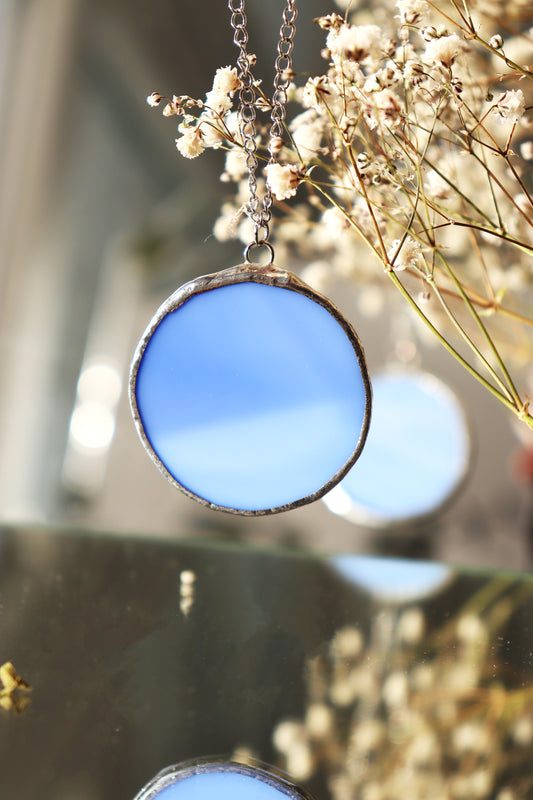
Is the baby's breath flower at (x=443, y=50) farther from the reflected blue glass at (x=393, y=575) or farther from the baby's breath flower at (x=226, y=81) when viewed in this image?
the reflected blue glass at (x=393, y=575)

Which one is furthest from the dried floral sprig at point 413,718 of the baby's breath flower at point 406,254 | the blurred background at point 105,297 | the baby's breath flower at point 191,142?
the blurred background at point 105,297

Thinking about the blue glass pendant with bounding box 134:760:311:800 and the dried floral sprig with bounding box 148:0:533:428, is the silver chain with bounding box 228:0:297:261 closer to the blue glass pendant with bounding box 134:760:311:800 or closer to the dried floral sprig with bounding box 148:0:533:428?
the dried floral sprig with bounding box 148:0:533:428

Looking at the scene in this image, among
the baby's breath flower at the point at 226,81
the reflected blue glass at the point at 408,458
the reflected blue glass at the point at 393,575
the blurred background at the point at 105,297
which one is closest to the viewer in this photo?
the baby's breath flower at the point at 226,81

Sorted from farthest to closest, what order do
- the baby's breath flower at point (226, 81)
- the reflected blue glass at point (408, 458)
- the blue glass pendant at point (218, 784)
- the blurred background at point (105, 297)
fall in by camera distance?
the blurred background at point (105, 297)
the reflected blue glass at point (408, 458)
the baby's breath flower at point (226, 81)
the blue glass pendant at point (218, 784)

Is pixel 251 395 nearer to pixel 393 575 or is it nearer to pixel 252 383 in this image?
pixel 252 383

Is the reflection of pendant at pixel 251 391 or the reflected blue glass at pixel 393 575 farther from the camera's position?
the reflected blue glass at pixel 393 575
